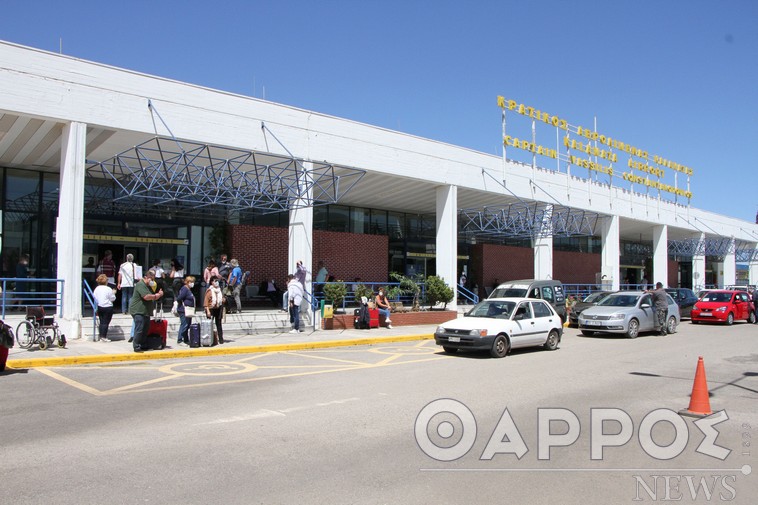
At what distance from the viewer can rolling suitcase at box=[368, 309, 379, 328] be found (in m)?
20.5

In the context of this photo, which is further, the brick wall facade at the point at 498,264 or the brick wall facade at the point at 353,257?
the brick wall facade at the point at 498,264

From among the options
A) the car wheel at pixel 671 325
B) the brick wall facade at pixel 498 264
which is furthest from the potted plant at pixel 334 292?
the brick wall facade at pixel 498 264

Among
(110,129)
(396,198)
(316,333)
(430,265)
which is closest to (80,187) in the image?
(110,129)

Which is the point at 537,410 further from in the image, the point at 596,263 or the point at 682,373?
the point at 596,263

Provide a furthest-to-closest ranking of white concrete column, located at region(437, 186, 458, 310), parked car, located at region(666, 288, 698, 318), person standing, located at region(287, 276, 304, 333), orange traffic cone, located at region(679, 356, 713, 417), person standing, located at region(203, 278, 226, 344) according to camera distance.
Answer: parked car, located at region(666, 288, 698, 318)
white concrete column, located at region(437, 186, 458, 310)
person standing, located at region(287, 276, 304, 333)
person standing, located at region(203, 278, 226, 344)
orange traffic cone, located at region(679, 356, 713, 417)

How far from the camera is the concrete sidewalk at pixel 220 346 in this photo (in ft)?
40.7

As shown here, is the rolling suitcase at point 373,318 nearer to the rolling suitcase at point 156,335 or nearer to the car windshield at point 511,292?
the car windshield at point 511,292

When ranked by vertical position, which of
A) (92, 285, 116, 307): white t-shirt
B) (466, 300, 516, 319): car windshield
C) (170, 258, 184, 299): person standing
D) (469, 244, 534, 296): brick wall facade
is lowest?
(466, 300, 516, 319): car windshield

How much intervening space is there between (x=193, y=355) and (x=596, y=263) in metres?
34.7

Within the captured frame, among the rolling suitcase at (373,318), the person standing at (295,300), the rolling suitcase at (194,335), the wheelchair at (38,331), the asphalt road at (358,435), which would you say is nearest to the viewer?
the asphalt road at (358,435)

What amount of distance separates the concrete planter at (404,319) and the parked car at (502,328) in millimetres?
5669

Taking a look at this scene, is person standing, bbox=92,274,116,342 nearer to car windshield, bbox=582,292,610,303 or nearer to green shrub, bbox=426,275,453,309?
green shrub, bbox=426,275,453,309

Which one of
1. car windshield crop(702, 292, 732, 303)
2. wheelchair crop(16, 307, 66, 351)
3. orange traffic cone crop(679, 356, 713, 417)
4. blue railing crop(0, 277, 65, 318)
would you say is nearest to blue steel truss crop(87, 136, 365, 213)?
blue railing crop(0, 277, 65, 318)

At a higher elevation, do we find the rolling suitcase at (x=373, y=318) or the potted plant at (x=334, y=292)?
the potted plant at (x=334, y=292)
